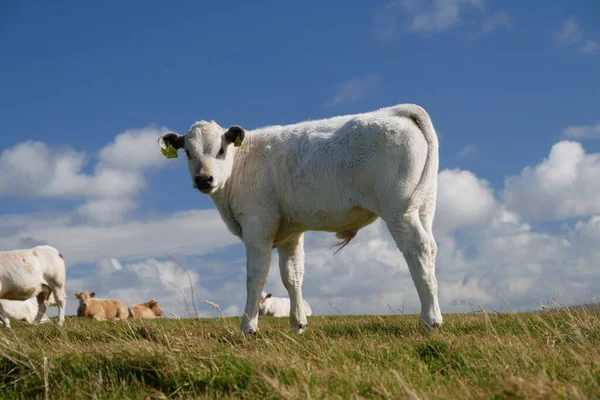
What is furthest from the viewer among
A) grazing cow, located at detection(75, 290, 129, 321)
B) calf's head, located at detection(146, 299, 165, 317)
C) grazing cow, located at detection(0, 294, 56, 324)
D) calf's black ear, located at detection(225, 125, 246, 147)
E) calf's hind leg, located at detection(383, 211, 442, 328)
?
calf's head, located at detection(146, 299, 165, 317)

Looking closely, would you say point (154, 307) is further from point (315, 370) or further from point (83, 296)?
point (315, 370)

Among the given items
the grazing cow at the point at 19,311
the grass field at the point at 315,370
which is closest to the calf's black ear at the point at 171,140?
the grass field at the point at 315,370

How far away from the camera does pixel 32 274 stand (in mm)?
17734

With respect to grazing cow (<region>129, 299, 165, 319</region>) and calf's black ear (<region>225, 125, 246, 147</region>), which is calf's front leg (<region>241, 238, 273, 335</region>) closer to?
calf's black ear (<region>225, 125, 246, 147</region>)

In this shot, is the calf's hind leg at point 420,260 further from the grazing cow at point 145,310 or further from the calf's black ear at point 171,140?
the grazing cow at point 145,310

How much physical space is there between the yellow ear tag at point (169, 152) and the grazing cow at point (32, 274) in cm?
876

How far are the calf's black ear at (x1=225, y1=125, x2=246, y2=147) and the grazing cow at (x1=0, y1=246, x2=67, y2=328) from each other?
974 centimetres

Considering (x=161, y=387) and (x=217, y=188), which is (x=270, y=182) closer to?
(x=217, y=188)

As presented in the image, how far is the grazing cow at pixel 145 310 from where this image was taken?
26.3 m

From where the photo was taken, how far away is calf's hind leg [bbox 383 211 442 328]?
8508mm

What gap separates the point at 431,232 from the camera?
30.6ft

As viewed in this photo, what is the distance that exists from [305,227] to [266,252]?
75 centimetres

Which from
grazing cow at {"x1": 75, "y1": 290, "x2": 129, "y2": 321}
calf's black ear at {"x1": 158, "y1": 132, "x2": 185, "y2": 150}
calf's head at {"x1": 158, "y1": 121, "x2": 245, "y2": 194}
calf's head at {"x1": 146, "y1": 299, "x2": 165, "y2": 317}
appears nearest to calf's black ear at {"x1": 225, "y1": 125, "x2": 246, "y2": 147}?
calf's head at {"x1": 158, "y1": 121, "x2": 245, "y2": 194}

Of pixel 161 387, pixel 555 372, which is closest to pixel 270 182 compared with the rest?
pixel 161 387
